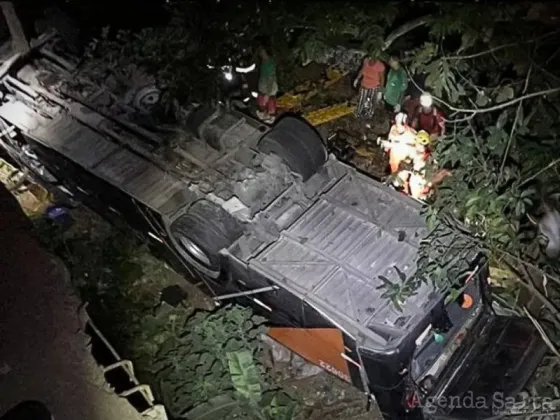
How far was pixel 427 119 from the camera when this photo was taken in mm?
8938

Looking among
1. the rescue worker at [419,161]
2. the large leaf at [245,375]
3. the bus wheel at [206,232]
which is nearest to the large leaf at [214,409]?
the large leaf at [245,375]

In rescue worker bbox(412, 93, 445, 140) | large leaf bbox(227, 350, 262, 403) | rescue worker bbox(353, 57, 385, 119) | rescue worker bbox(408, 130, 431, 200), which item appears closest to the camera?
large leaf bbox(227, 350, 262, 403)

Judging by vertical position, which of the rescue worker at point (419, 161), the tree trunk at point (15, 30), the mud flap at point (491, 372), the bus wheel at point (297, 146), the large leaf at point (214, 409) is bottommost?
the mud flap at point (491, 372)

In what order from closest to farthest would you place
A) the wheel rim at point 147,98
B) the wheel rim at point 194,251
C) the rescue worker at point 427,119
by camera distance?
the wheel rim at point 194,251, the wheel rim at point 147,98, the rescue worker at point 427,119

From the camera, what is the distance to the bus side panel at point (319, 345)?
6.54 metres

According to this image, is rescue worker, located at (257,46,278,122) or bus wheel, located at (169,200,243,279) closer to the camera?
bus wheel, located at (169,200,243,279)

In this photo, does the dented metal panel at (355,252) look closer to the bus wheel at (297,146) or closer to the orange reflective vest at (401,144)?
the bus wheel at (297,146)

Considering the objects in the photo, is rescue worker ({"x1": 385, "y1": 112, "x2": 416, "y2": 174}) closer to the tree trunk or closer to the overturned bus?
the overturned bus

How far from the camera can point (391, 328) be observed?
A: 6.16 metres

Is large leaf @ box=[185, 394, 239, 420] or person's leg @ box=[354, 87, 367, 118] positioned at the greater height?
person's leg @ box=[354, 87, 367, 118]

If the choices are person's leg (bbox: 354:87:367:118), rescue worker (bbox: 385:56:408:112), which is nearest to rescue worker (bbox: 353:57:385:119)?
person's leg (bbox: 354:87:367:118)

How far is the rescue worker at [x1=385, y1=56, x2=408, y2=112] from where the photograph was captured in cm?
896

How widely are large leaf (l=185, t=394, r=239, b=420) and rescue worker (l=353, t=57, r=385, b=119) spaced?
4433 mm

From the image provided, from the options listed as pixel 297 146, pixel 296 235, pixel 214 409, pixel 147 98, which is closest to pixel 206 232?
pixel 296 235
